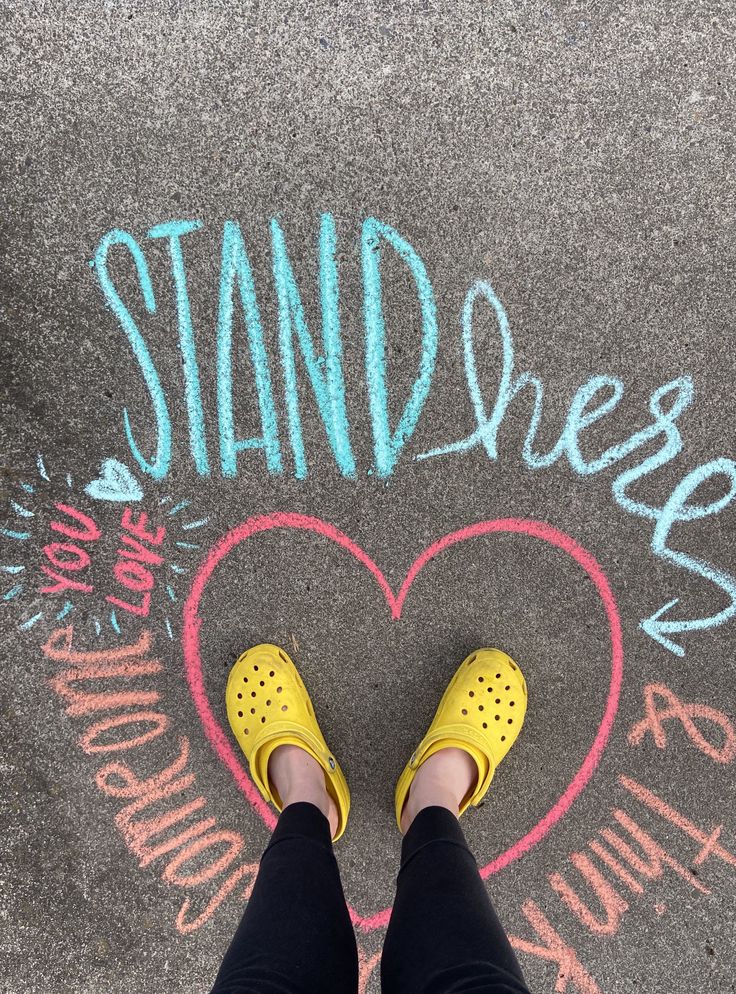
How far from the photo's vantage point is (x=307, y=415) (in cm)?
204

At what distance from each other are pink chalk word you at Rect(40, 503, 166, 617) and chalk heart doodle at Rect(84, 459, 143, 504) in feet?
0.16

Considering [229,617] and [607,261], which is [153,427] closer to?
[229,617]

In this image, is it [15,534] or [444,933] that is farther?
[15,534]

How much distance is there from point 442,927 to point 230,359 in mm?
1698

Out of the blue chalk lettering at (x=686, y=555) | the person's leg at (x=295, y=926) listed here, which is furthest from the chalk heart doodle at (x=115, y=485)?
the blue chalk lettering at (x=686, y=555)

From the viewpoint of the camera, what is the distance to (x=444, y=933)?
148cm

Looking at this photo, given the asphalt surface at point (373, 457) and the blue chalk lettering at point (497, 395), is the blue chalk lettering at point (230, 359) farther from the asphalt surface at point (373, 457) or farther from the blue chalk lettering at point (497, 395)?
the blue chalk lettering at point (497, 395)

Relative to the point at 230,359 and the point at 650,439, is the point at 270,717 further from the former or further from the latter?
the point at 650,439

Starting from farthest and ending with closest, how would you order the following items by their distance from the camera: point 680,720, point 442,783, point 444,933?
1. point 680,720
2. point 442,783
3. point 444,933

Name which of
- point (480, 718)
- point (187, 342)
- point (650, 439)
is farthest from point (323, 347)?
point (480, 718)

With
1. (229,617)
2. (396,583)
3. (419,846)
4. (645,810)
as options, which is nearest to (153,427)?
(229,617)

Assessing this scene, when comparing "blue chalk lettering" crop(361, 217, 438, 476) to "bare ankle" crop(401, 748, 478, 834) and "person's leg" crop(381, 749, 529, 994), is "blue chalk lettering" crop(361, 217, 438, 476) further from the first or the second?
"person's leg" crop(381, 749, 529, 994)

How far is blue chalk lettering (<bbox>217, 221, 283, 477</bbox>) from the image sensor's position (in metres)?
2.00

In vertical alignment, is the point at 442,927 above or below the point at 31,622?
below
